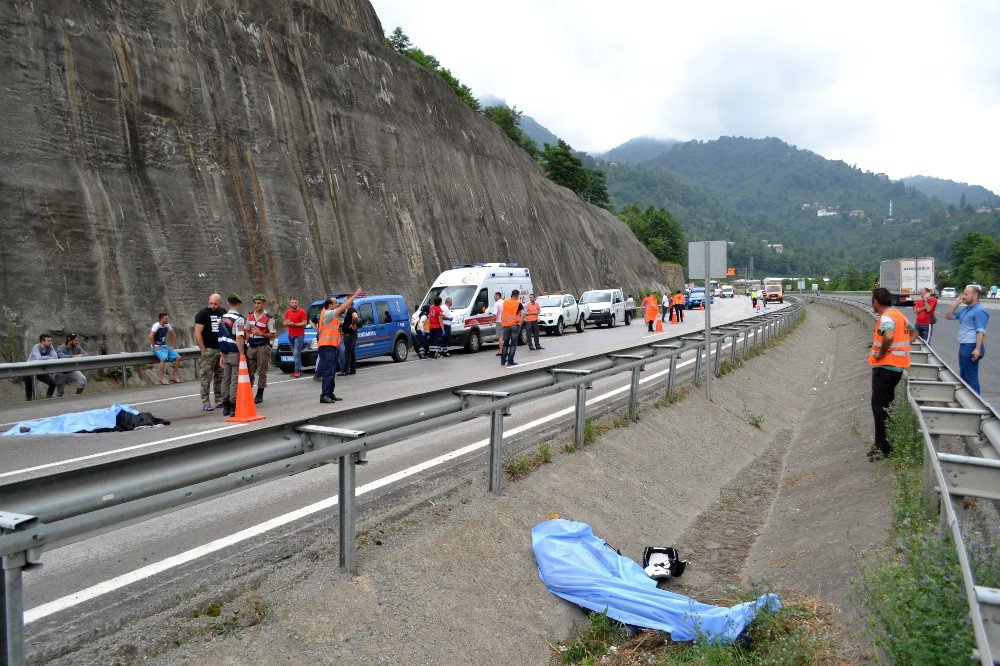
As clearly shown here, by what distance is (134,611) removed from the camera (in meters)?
3.96

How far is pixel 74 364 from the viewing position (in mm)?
14258

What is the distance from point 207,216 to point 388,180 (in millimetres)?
11482

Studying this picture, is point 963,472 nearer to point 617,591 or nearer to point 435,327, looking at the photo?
point 617,591

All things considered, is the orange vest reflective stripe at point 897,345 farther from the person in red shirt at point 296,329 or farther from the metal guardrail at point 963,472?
the person in red shirt at point 296,329

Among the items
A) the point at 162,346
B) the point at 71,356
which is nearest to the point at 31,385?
the point at 71,356

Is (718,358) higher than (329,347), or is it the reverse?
(329,347)

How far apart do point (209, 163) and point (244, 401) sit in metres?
15.4

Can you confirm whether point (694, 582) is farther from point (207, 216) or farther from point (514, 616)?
point (207, 216)

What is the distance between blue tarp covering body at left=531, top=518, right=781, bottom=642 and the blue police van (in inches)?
508

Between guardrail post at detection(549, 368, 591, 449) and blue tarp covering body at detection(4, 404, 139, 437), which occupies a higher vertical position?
guardrail post at detection(549, 368, 591, 449)

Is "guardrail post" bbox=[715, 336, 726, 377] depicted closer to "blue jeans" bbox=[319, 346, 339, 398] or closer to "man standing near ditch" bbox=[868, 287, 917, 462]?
"man standing near ditch" bbox=[868, 287, 917, 462]

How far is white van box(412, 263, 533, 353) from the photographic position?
2248 centimetres

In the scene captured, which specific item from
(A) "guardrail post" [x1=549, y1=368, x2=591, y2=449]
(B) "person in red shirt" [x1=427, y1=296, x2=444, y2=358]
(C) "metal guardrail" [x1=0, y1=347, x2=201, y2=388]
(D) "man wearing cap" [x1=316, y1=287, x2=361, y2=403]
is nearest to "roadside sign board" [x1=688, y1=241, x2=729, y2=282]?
(A) "guardrail post" [x1=549, y1=368, x2=591, y2=449]

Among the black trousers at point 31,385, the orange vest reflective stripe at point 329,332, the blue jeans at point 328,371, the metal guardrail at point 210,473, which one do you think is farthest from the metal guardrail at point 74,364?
the metal guardrail at point 210,473
